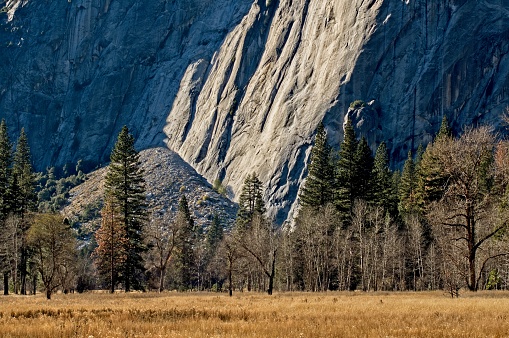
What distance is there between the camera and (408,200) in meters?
70.6

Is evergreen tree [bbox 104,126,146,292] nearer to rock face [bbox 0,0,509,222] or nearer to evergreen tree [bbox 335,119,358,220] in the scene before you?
evergreen tree [bbox 335,119,358,220]

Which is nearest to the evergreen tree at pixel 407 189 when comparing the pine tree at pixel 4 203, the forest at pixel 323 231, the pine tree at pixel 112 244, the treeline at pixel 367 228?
the forest at pixel 323 231

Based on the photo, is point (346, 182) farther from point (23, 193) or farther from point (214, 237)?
point (214, 237)

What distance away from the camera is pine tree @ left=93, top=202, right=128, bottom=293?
54.4 metres

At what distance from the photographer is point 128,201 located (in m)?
57.6

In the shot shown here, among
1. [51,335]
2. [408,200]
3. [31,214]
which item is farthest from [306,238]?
[51,335]

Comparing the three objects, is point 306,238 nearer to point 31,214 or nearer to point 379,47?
point 31,214

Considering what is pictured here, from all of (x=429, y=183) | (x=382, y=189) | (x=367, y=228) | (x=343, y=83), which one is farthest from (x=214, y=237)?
(x=343, y=83)

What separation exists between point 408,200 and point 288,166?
208ft

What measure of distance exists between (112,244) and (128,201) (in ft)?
17.7

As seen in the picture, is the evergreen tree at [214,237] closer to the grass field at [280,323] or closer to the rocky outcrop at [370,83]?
the rocky outcrop at [370,83]

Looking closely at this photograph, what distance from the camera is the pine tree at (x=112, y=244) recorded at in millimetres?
54406

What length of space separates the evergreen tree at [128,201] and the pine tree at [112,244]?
1.65 feet

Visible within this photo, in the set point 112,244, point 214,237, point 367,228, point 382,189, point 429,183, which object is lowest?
point 112,244
